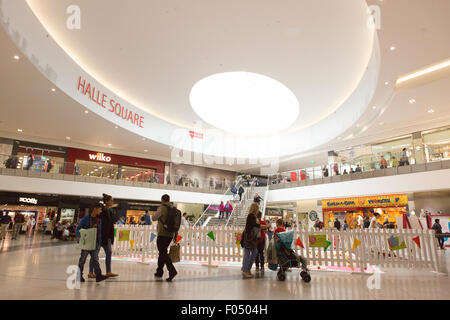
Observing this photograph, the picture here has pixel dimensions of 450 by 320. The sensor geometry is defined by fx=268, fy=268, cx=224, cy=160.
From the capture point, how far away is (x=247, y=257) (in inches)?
228

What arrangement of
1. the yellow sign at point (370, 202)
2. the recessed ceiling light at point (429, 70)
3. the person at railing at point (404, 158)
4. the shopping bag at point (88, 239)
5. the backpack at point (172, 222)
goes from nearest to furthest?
the shopping bag at point (88, 239), the backpack at point (172, 222), the recessed ceiling light at point (429, 70), the person at railing at point (404, 158), the yellow sign at point (370, 202)

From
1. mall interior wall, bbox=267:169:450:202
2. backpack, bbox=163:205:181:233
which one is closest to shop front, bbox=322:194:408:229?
mall interior wall, bbox=267:169:450:202

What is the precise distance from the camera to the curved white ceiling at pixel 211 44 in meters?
9.20

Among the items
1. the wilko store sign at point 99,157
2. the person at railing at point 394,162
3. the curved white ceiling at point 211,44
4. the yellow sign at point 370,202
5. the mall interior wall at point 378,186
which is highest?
the curved white ceiling at point 211,44

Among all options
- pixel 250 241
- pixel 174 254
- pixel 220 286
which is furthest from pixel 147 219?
pixel 220 286

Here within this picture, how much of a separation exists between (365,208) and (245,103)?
437 inches

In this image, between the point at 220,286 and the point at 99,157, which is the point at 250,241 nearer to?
the point at 220,286

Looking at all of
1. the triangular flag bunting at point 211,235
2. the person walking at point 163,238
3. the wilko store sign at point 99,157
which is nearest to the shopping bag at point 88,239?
the person walking at point 163,238

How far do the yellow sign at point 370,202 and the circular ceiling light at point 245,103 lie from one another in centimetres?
668

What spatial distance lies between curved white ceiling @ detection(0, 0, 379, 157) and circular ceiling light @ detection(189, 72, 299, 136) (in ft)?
5.47

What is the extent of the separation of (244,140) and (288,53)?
13.6 metres

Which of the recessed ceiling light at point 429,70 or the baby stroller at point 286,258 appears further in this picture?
the recessed ceiling light at point 429,70

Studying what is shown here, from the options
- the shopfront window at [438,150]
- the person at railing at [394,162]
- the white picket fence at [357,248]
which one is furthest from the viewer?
the person at railing at [394,162]

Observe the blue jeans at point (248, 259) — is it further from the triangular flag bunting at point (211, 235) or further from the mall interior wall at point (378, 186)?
the mall interior wall at point (378, 186)
